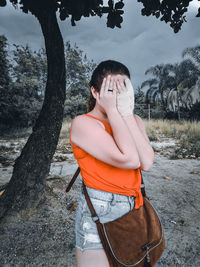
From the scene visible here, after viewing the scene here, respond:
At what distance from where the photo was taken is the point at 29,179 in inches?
89.5

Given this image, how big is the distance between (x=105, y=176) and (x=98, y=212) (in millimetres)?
216

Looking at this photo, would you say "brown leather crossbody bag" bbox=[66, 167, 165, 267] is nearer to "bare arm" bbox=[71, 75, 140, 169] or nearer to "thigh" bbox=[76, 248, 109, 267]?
"thigh" bbox=[76, 248, 109, 267]

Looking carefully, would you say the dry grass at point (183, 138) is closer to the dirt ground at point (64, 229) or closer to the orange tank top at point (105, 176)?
the dirt ground at point (64, 229)

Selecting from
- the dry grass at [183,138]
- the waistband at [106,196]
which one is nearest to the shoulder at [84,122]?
the waistband at [106,196]

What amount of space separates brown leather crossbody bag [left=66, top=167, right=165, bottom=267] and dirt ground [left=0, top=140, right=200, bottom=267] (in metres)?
1.01

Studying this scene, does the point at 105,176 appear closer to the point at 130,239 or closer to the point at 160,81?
the point at 130,239

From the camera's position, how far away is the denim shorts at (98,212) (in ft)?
3.20

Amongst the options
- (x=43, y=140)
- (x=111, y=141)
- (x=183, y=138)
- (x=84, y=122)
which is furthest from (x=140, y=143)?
(x=183, y=138)

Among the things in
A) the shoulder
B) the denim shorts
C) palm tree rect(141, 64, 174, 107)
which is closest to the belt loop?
the denim shorts

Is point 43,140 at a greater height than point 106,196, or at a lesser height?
greater

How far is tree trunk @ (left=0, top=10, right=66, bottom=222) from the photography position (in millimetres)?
2215

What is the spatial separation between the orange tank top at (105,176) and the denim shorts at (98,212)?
4cm

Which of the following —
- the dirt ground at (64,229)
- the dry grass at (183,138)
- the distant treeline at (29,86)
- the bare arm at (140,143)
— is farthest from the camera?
the distant treeline at (29,86)

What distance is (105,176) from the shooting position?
1003 millimetres
